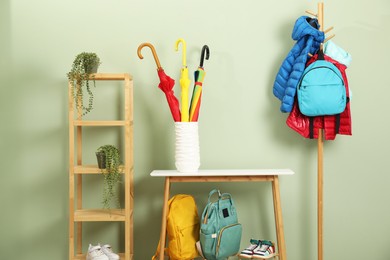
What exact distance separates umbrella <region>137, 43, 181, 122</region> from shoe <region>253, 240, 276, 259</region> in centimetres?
91

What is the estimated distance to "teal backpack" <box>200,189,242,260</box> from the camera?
9.87 feet

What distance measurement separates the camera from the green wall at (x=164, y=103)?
3445 mm

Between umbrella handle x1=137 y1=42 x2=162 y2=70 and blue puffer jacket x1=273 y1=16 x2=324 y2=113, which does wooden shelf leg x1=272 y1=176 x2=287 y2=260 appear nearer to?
blue puffer jacket x1=273 y1=16 x2=324 y2=113

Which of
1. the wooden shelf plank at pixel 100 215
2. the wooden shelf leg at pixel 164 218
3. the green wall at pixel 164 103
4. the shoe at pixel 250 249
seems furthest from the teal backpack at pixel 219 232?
the wooden shelf plank at pixel 100 215

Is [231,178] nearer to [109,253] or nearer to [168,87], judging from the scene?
[168,87]

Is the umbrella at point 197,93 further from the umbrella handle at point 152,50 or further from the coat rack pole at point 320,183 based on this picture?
the coat rack pole at point 320,183

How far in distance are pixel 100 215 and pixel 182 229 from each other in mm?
495

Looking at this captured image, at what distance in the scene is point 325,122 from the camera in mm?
3246

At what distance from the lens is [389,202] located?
11.4ft

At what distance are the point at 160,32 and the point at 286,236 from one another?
159 centimetres

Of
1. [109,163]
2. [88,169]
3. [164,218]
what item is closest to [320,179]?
[164,218]

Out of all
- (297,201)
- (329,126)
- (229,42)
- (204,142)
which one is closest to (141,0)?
(229,42)

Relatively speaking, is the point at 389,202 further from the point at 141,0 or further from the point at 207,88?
the point at 141,0

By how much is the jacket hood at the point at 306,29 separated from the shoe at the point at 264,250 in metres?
1.28
